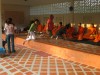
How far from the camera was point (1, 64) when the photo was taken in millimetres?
6367

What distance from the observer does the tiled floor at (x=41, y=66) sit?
18.0 ft

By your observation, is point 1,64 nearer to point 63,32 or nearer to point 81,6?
point 63,32

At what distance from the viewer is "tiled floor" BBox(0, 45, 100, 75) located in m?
5.47

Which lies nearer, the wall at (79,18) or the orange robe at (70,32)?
the orange robe at (70,32)

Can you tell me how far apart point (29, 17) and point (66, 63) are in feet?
44.3

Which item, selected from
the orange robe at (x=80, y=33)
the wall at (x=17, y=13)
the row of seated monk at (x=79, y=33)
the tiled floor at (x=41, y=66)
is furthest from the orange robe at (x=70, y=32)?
the wall at (x=17, y=13)

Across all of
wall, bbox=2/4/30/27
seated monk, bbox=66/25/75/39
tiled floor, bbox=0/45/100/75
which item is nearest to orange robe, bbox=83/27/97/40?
seated monk, bbox=66/25/75/39

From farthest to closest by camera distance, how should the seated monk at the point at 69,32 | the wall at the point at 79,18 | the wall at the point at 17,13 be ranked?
the wall at the point at 17,13, the wall at the point at 79,18, the seated monk at the point at 69,32

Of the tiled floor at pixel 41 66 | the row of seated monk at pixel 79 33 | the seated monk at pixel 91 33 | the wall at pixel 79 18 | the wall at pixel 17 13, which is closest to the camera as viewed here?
the tiled floor at pixel 41 66

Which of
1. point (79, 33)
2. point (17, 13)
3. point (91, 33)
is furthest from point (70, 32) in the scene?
point (17, 13)

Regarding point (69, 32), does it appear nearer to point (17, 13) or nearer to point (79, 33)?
point (79, 33)

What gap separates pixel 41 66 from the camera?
609 cm

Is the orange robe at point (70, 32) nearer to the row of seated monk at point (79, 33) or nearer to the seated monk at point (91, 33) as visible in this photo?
the row of seated monk at point (79, 33)

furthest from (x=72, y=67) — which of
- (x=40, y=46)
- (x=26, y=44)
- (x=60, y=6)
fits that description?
(x=60, y=6)
